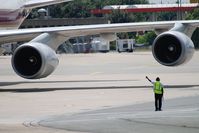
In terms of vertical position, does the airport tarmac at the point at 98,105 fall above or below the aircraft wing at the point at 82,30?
below

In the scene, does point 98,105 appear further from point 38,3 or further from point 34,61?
point 38,3

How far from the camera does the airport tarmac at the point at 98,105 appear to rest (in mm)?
19172

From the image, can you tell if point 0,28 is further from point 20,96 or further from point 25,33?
point 20,96

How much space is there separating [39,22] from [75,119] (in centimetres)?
7456

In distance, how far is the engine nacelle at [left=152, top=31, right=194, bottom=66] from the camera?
32188 millimetres

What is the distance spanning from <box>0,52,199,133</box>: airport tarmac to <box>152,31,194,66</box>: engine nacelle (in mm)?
1033

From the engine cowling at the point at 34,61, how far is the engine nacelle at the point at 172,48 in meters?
4.13

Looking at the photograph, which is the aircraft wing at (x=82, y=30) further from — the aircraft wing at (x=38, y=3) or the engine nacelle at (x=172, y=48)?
the aircraft wing at (x=38, y=3)

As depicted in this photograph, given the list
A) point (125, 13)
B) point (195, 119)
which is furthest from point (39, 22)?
point (195, 119)

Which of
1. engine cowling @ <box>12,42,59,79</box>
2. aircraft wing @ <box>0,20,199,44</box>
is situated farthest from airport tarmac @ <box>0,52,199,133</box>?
aircraft wing @ <box>0,20,199,44</box>

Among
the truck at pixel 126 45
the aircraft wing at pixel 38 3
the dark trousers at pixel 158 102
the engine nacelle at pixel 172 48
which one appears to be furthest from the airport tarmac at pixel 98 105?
the truck at pixel 126 45

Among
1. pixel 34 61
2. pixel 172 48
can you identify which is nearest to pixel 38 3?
pixel 34 61

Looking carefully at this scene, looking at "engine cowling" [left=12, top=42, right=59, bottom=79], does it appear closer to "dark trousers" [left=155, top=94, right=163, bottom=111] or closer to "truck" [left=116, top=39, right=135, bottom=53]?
"dark trousers" [left=155, top=94, right=163, bottom=111]

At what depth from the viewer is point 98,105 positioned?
84.8ft
